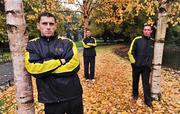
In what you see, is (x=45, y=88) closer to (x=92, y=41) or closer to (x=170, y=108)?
(x=170, y=108)

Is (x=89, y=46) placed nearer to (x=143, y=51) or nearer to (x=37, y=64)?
(x=143, y=51)

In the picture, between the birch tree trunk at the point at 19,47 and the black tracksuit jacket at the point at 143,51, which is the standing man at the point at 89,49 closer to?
the black tracksuit jacket at the point at 143,51

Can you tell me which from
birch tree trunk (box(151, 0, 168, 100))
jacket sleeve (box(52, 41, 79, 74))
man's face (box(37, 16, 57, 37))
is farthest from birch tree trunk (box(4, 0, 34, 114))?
birch tree trunk (box(151, 0, 168, 100))

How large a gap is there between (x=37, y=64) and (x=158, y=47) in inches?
200

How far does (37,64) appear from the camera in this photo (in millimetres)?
3939

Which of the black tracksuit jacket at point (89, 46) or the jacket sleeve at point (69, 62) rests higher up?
the jacket sleeve at point (69, 62)

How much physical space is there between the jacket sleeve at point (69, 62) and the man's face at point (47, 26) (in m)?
0.33

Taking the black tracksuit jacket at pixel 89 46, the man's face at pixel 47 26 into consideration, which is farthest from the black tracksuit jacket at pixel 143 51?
the man's face at pixel 47 26

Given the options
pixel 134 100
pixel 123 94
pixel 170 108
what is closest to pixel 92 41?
pixel 123 94

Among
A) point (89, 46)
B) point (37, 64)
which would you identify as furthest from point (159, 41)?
point (37, 64)

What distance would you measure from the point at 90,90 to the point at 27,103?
6.23m

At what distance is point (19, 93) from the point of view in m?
4.09

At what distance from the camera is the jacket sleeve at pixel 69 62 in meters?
3.99

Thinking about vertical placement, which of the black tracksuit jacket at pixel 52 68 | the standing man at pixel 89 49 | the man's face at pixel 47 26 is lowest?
the standing man at pixel 89 49
